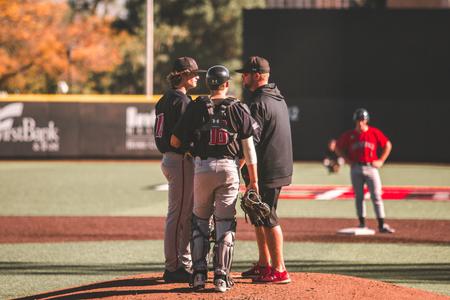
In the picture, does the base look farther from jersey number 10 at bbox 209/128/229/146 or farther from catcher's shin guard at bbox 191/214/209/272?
jersey number 10 at bbox 209/128/229/146

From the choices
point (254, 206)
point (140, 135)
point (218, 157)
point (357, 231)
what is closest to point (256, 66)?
point (218, 157)

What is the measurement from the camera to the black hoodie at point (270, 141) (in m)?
8.07

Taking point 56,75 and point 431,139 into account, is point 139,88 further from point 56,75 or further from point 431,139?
point 431,139

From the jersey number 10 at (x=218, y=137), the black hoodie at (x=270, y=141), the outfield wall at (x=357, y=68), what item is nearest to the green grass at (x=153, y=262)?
the black hoodie at (x=270, y=141)

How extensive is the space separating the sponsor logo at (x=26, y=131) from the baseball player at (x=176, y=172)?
2721cm

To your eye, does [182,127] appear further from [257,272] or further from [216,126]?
[257,272]

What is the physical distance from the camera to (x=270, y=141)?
8.12 meters

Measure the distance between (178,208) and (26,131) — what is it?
27511 mm

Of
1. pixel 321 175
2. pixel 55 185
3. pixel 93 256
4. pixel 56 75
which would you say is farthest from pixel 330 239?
pixel 56 75

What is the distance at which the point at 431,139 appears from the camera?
34719 millimetres

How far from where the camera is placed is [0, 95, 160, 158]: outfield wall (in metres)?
34.9

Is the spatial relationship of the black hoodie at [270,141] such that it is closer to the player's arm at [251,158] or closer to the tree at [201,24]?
the player's arm at [251,158]

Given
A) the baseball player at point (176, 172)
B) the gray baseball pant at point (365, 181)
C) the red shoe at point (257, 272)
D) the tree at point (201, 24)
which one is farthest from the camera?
the tree at point (201, 24)

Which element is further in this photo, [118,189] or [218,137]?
[118,189]
